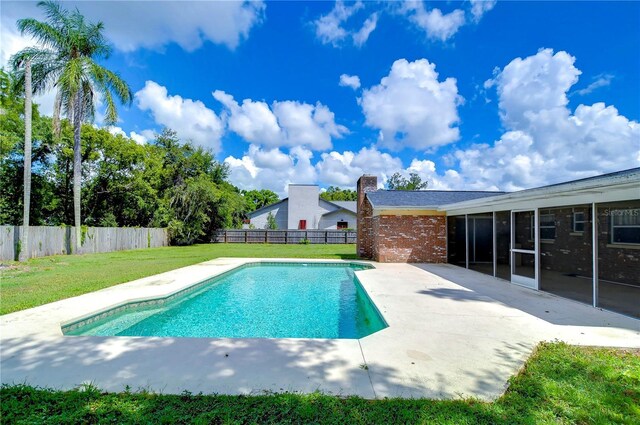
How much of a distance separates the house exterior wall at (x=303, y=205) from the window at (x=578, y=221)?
23598mm

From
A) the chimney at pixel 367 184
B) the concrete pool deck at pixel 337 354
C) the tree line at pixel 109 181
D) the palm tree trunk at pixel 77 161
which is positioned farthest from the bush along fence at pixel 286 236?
the concrete pool deck at pixel 337 354

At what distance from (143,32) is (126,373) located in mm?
11373

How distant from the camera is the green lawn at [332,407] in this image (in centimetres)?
230

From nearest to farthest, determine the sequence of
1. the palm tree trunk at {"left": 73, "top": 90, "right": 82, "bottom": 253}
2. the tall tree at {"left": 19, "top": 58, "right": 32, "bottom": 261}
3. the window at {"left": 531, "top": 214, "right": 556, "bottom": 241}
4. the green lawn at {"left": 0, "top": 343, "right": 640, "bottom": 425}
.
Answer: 1. the green lawn at {"left": 0, "top": 343, "right": 640, "bottom": 425}
2. the window at {"left": 531, "top": 214, "right": 556, "bottom": 241}
3. the tall tree at {"left": 19, "top": 58, "right": 32, "bottom": 261}
4. the palm tree trunk at {"left": 73, "top": 90, "right": 82, "bottom": 253}

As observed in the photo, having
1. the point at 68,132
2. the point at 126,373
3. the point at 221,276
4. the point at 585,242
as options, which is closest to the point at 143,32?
the point at 221,276

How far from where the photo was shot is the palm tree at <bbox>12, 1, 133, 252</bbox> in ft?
44.5

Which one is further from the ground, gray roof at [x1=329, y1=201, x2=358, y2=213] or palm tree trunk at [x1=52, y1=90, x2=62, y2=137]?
palm tree trunk at [x1=52, y1=90, x2=62, y2=137]

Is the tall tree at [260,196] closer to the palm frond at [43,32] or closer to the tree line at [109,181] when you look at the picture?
the tree line at [109,181]

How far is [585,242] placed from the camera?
31.7ft

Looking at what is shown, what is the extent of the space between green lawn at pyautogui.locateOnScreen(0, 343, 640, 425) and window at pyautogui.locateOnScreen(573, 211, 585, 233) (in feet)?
28.8

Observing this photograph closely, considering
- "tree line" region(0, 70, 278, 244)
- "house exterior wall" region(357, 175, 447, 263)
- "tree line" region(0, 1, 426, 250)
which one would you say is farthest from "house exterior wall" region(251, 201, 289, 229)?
"house exterior wall" region(357, 175, 447, 263)

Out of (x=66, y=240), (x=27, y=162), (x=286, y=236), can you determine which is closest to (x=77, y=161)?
(x=27, y=162)

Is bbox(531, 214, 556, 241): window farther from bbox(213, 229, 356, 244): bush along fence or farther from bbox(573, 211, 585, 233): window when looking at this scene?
bbox(213, 229, 356, 244): bush along fence

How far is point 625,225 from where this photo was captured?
8.45m
